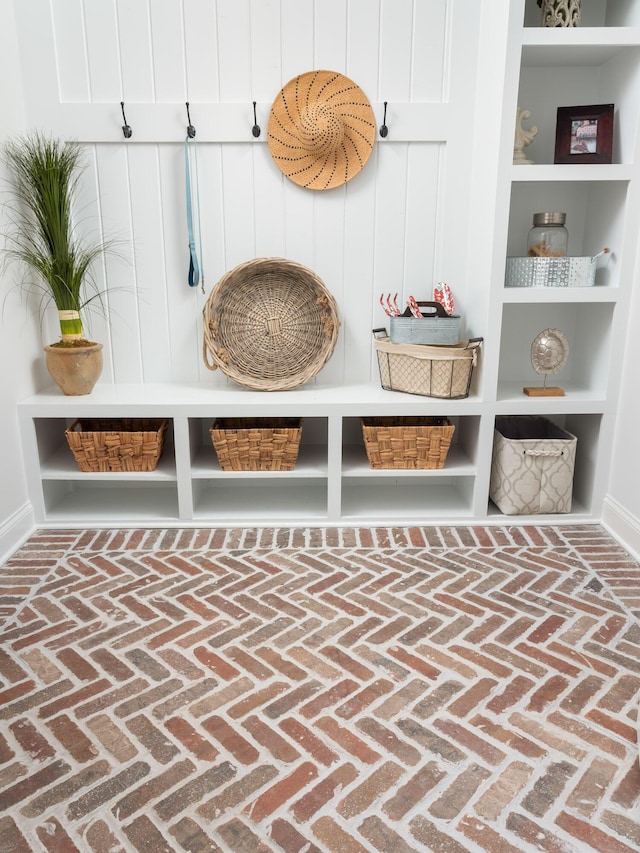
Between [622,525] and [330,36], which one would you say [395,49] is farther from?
[622,525]

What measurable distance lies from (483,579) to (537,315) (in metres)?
1.40

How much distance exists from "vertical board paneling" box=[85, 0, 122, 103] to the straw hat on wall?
72cm

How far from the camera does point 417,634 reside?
6.67 ft

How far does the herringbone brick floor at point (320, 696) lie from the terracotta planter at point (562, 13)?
2112mm

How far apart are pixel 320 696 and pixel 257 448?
1240 millimetres

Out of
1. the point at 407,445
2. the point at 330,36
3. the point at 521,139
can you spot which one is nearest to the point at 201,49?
the point at 330,36

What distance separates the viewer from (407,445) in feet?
9.15

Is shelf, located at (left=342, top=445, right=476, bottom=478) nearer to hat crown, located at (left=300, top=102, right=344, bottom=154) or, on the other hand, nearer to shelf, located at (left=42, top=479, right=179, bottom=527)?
shelf, located at (left=42, top=479, right=179, bottom=527)

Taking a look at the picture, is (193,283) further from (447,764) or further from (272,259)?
(447,764)

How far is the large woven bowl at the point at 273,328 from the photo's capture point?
2891mm

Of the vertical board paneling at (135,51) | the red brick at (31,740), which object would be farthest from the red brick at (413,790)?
the vertical board paneling at (135,51)

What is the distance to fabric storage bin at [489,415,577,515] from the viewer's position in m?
2.75

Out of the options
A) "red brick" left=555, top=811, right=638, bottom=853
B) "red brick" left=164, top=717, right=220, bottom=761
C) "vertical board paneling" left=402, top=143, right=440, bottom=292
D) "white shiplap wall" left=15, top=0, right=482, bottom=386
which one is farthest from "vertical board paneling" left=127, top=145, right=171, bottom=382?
"red brick" left=555, top=811, right=638, bottom=853

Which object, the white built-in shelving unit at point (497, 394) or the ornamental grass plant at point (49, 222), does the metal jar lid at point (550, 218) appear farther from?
the ornamental grass plant at point (49, 222)
